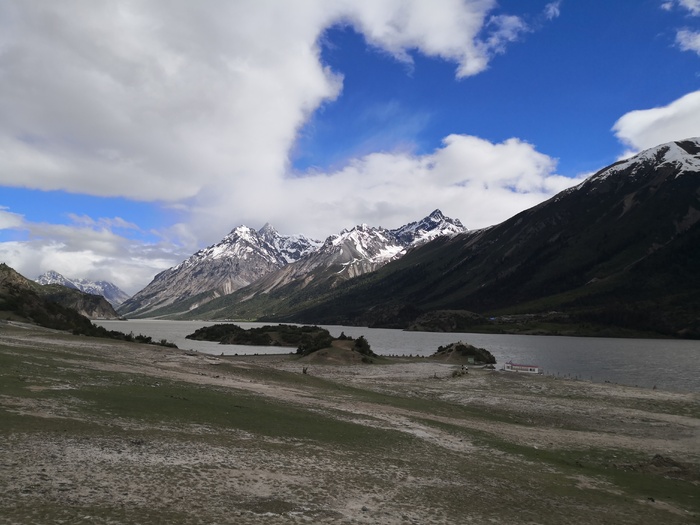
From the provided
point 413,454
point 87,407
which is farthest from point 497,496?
point 87,407

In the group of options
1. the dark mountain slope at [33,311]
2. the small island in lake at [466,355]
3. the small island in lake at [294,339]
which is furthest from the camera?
the small island in lake at [466,355]

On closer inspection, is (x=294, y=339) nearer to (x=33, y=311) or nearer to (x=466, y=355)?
(x=466, y=355)

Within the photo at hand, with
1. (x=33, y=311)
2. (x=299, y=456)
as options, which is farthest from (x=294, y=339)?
(x=299, y=456)

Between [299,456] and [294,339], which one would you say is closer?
[299,456]

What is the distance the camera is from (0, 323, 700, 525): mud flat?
14.2 m

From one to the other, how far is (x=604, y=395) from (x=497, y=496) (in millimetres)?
47941

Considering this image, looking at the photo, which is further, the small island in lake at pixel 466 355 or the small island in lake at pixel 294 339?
the small island in lake at pixel 466 355

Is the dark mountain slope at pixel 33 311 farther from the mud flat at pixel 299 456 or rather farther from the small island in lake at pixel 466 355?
the small island in lake at pixel 466 355

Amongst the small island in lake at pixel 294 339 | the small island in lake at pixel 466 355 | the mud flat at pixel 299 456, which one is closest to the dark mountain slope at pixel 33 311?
the mud flat at pixel 299 456

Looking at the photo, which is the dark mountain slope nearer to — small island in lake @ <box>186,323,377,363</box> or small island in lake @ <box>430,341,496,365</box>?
small island in lake @ <box>186,323,377,363</box>

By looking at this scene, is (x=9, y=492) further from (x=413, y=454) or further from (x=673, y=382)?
(x=673, y=382)

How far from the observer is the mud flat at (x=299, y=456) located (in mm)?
14227

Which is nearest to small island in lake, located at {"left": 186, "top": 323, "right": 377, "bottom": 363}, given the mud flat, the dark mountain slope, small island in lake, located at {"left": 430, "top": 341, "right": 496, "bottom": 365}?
small island in lake, located at {"left": 430, "top": 341, "right": 496, "bottom": 365}

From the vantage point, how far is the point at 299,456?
21047 mm
